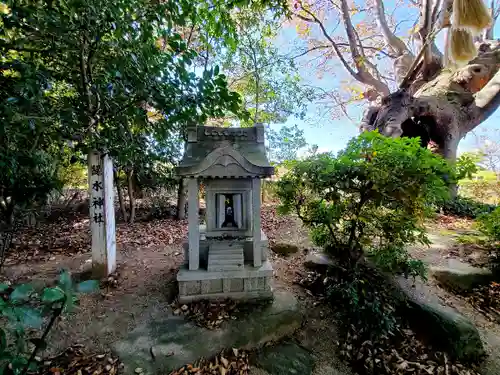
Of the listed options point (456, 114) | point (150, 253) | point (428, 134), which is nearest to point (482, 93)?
point (456, 114)

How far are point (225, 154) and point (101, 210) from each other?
6.32 ft

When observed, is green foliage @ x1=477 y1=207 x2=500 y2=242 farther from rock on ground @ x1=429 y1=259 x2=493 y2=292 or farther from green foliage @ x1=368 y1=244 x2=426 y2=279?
green foliage @ x1=368 y1=244 x2=426 y2=279

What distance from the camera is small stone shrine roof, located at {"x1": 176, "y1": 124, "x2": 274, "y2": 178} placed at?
2822 millimetres

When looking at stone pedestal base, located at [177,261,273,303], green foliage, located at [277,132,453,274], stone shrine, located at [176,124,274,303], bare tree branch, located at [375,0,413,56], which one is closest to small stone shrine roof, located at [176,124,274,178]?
stone shrine, located at [176,124,274,303]

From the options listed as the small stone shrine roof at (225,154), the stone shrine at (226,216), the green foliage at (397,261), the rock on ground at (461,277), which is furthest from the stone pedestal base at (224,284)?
the rock on ground at (461,277)

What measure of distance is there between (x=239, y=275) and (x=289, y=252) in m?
2.01

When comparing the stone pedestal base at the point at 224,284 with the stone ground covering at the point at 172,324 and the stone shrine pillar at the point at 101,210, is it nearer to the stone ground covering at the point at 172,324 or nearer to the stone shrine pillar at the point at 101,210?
the stone ground covering at the point at 172,324

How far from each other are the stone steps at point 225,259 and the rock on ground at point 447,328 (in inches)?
85.2

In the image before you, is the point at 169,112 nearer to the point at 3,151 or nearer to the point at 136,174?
the point at 3,151

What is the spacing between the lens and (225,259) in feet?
10.1

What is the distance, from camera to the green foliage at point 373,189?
8.45ft

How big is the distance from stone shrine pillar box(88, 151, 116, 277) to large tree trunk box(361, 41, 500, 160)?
7056mm

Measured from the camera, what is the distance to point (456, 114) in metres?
7.88

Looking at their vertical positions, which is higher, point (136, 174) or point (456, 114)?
point (456, 114)
